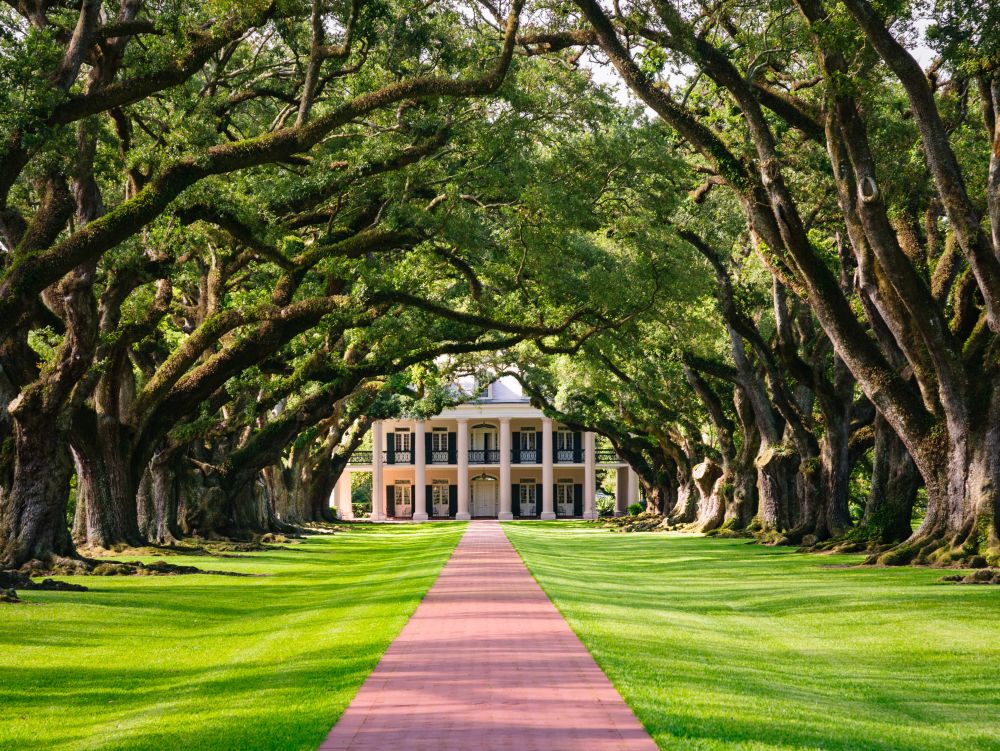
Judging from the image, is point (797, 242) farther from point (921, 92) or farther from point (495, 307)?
point (495, 307)

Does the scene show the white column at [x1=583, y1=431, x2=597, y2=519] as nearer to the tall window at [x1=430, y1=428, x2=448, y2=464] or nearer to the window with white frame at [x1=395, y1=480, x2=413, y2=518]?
the tall window at [x1=430, y1=428, x2=448, y2=464]

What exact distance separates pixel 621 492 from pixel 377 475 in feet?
54.5

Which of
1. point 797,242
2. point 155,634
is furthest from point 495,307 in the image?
point 155,634

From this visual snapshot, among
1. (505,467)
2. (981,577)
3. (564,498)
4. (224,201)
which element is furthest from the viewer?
(564,498)

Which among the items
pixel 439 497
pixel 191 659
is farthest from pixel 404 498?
pixel 191 659

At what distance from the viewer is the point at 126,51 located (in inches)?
725

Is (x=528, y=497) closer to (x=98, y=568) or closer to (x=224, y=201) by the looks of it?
(x=98, y=568)

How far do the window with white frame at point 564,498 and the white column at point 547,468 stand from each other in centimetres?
368

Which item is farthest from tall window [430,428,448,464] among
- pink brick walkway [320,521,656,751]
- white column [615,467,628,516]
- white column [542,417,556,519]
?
pink brick walkway [320,521,656,751]

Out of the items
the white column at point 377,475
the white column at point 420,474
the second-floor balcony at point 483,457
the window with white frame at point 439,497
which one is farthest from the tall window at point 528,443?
the white column at point 377,475

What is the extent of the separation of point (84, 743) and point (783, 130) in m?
18.5

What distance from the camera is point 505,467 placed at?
76.5m

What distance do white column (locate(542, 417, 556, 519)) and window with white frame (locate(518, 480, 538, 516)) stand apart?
272cm

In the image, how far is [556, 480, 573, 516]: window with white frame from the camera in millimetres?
80812
